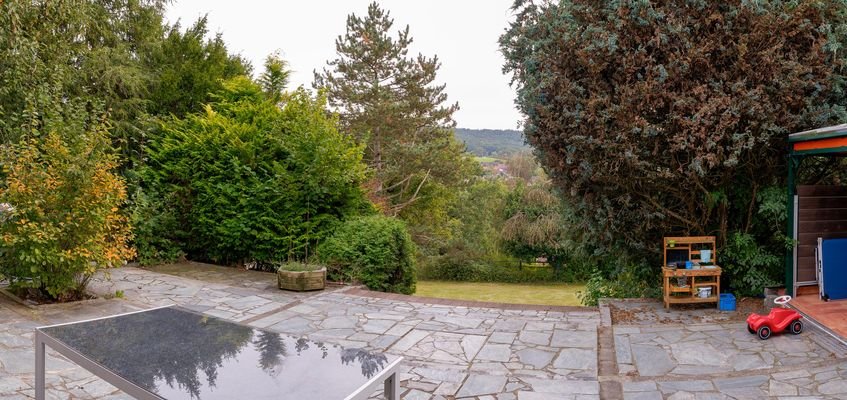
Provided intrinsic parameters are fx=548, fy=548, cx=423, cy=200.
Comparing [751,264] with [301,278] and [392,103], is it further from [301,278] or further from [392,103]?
[392,103]

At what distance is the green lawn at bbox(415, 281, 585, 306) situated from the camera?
17.6 meters

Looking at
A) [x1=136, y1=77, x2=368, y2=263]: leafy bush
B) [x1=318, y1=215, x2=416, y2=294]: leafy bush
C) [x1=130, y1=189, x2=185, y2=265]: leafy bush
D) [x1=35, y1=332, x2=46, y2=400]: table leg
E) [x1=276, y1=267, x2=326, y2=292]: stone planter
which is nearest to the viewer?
[x1=35, y1=332, x2=46, y2=400]: table leg

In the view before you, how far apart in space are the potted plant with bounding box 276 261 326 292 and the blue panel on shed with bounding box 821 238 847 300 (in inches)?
235

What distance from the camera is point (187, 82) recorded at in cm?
1144

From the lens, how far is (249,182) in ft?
29.5

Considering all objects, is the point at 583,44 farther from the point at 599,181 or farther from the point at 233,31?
the point at 233,31

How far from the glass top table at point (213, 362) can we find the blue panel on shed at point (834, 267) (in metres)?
5.48

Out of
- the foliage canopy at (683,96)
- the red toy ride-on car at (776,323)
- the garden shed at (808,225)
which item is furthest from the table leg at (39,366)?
the garden shed at (808,225)

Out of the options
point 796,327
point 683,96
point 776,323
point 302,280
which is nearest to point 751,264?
point 796,327

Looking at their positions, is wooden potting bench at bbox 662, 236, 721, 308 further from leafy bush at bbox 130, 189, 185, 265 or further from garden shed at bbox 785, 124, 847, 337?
leafy bush at bbox 130, 189, 185, 265

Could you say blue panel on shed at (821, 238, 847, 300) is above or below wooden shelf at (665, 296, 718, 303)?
above

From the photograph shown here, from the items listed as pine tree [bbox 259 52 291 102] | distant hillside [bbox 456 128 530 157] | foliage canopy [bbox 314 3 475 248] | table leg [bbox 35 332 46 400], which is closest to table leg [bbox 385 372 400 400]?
table leg [bbox 35 332 46 400]

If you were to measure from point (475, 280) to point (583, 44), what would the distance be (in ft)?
60.1

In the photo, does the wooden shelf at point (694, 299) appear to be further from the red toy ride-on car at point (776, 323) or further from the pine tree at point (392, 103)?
the pine tree at point (392, 103)
